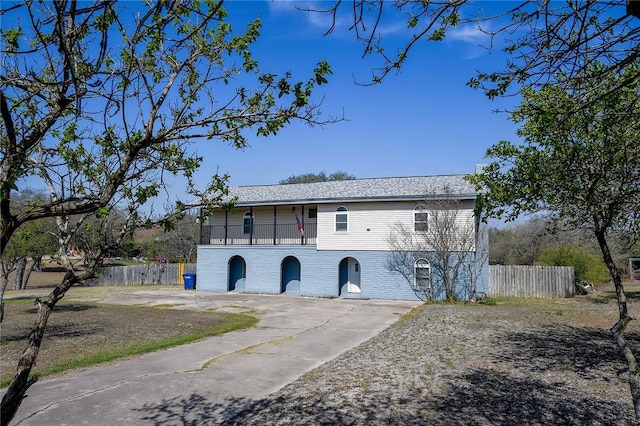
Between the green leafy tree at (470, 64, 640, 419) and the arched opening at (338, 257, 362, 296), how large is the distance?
16.9m

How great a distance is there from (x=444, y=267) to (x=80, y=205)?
2022 cm

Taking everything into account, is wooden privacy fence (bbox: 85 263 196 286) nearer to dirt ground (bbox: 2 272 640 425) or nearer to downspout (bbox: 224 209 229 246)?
downspout (bbox: 224 209 229 246)

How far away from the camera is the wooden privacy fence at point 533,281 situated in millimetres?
23641

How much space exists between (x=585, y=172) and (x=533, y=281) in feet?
62.7

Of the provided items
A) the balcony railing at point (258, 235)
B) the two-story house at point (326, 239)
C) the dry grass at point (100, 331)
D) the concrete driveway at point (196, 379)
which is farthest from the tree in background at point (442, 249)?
the dry grass at point (100, 331)

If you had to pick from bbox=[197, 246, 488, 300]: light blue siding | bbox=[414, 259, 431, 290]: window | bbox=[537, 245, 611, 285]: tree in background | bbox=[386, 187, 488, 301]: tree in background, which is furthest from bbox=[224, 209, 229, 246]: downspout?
bbox=[537, 245, 611, 285]: tree in background

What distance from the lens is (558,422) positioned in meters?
5.51

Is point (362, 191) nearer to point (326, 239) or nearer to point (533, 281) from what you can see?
point (326, 239)

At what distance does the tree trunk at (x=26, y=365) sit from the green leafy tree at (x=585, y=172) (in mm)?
5100

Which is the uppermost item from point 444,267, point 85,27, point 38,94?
point 85,27

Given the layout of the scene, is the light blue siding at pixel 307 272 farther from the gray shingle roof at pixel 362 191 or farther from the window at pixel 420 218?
the gray shingle roof at pixel 362 191

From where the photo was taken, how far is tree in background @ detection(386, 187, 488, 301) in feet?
70.1

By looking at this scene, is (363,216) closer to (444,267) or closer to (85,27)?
(444,267)

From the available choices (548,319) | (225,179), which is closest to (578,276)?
(548,319)
